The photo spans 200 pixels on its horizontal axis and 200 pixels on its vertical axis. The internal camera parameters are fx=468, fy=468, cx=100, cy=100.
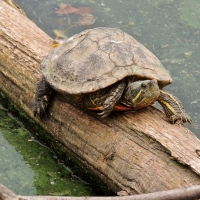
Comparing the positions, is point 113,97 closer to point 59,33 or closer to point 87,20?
point 59,33

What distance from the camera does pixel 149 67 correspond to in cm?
313

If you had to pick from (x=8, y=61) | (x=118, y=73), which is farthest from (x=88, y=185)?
(x=8, y=61)

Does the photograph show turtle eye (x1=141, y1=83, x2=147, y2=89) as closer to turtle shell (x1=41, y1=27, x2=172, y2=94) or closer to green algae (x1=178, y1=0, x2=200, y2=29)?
turtle shell (x1=41, y1=27, x2=172, y2=94)

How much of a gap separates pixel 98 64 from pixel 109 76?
0.13 meters

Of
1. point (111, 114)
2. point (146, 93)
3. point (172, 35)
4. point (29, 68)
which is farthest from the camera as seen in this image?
point (172, 35)

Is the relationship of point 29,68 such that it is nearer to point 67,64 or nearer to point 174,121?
point 67,64

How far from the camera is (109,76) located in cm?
302

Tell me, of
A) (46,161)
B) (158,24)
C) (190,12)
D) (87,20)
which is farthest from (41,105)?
(190,12)

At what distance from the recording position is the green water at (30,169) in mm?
3223

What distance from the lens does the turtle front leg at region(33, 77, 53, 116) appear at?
3.42 meters

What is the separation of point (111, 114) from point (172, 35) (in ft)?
7.51

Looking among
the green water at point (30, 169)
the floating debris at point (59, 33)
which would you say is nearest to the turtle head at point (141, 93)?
the green water at point (30, 169)

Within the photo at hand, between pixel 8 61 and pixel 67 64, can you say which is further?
pixel 8 61

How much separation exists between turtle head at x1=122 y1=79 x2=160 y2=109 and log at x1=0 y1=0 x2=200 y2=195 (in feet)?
0.34
